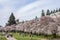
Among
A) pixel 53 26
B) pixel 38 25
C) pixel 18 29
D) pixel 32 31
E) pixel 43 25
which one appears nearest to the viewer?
pixel 53 26

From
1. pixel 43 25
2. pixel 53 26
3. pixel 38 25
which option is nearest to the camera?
Answer: pixel 53 26

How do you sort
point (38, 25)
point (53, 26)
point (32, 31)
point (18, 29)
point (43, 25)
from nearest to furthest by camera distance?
point (53, 26) → point (43, 25) → point (38, 25) → point (32, 31) → point (18, 29)

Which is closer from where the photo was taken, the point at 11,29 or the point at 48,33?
the point at 48,33

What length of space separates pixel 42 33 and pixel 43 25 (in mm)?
4858

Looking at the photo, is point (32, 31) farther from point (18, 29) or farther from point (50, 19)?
point (18, 29)

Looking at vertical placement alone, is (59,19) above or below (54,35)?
above

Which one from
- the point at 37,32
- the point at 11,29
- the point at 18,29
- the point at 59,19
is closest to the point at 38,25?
the point at 37,32

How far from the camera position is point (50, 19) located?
3260 inches

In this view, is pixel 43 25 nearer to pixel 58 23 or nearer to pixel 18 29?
pixel 58 23

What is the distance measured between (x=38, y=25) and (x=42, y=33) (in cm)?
477

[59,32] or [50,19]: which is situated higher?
[50,19]

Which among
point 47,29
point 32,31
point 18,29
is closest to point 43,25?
point 47,29

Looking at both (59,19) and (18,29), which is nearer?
(59,19)

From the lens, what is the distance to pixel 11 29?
133500mm
